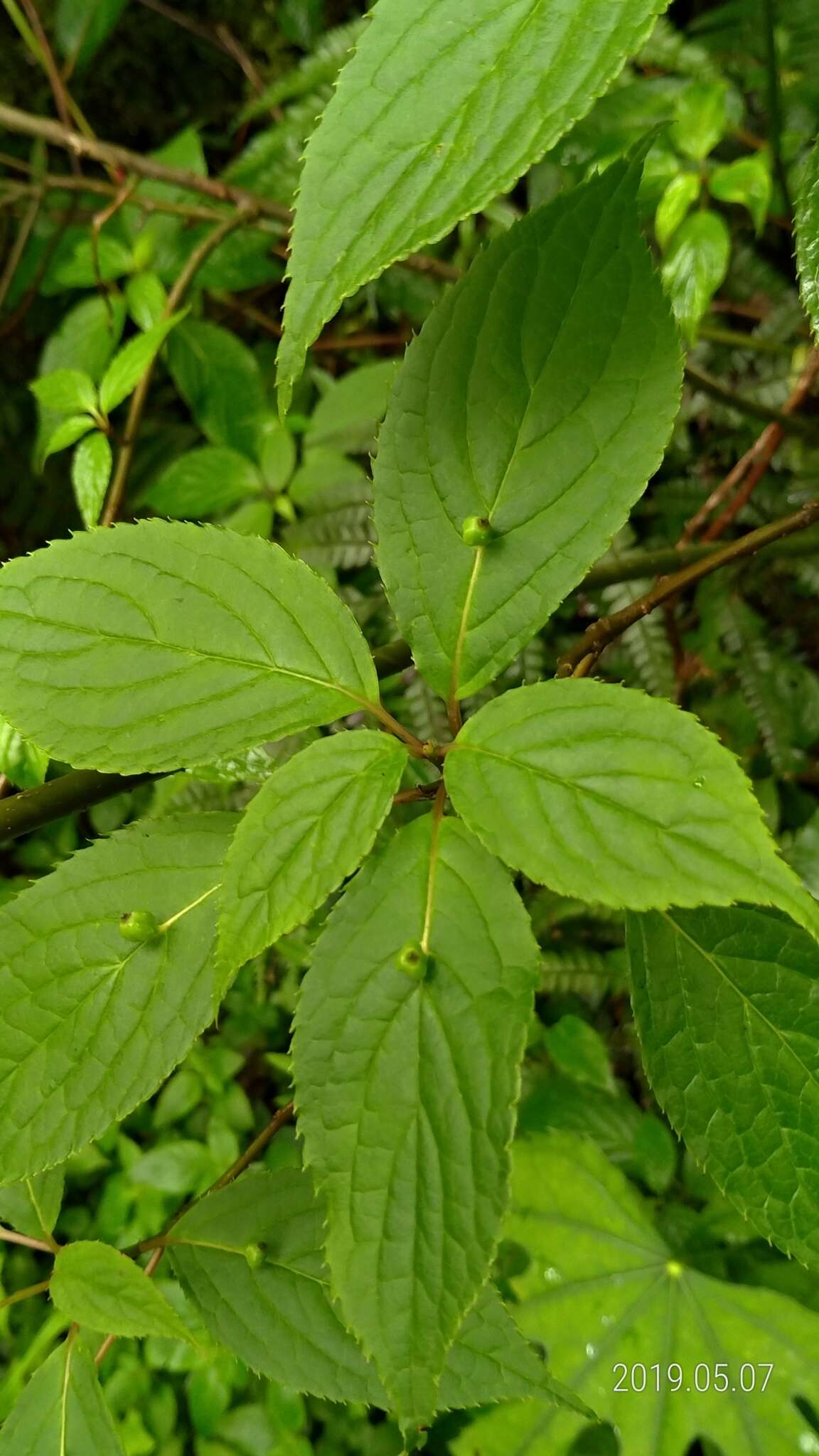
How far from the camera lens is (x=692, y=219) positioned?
0.98 meters

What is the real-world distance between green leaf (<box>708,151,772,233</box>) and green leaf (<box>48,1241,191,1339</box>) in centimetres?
126

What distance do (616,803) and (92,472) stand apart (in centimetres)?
85

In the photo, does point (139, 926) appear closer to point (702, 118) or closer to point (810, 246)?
point (810, 246)

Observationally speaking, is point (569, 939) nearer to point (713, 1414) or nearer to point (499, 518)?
point (713, 1414)

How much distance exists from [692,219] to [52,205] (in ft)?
3.72

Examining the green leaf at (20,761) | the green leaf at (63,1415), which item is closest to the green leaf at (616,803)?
the green leaf at (20,761)

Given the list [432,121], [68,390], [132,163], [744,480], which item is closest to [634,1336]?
[744,480]

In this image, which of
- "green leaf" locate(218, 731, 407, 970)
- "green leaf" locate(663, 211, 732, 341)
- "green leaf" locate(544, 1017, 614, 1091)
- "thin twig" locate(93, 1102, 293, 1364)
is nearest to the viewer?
"green leaf" locate(218, 731, 407, 970)

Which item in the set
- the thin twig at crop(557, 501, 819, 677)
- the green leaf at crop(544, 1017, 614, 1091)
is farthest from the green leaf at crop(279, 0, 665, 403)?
the green leaf at crop(544, 1017, 614, 1091)

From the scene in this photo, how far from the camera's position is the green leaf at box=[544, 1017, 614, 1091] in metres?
1.24

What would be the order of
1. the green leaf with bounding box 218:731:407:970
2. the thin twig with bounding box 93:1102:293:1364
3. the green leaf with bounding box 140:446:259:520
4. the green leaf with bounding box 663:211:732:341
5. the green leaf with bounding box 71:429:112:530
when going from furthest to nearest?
1. the green leaf with bounding box 140:446:259:520
2. the green leaf with bounding box 71:429:112:530
3. the green leaf with bounding box 663:211:732:341
4. the thin twig with bounding box 93:1102:293:1364
5. the green leaf with bounding box 218:731:407:970

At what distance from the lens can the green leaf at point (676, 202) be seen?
3.29 ft

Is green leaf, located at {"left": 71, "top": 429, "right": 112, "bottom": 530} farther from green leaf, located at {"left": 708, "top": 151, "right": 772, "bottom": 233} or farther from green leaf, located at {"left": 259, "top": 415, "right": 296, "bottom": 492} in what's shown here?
green leaf, located at {"left": 708, "top": 151, "right": 772, "bottom": 233}

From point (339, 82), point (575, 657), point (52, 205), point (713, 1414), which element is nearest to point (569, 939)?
point (713, 1414)
